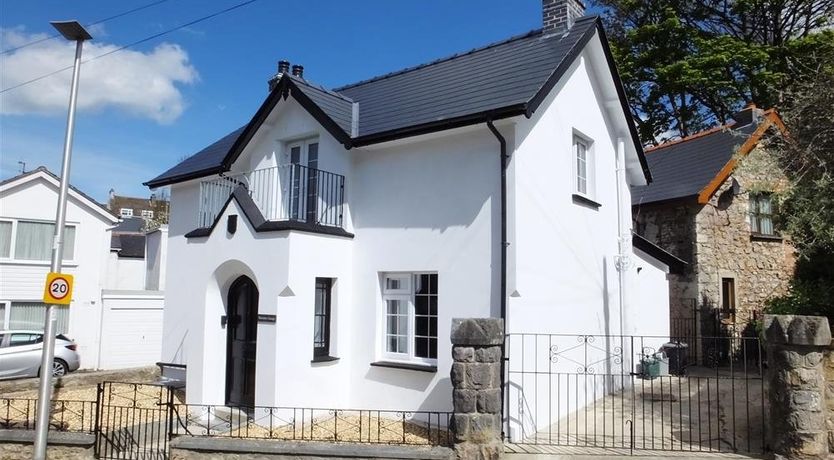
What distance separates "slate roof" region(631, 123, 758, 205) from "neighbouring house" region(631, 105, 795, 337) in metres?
0.04

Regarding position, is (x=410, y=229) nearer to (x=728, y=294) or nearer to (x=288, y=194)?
(x=288, y=194)

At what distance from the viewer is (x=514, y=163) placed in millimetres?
8828

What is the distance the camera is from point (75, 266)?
68.1 ft

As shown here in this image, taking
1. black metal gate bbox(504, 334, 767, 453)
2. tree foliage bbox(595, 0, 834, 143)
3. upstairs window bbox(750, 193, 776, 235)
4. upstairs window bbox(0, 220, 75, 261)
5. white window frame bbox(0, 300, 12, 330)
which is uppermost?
tree foliage bbox(595, 0, 834, 143)

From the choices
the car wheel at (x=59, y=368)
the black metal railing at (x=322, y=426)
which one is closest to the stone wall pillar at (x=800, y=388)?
the black metal railing at (x=322, y=426)

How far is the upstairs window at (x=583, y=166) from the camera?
11379 millimetres

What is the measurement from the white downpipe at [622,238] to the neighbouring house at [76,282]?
664 inches

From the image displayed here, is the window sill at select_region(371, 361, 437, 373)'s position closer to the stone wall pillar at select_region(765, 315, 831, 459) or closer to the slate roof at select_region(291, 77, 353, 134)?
the slate roof at select_region(291, 77, 353, 134)

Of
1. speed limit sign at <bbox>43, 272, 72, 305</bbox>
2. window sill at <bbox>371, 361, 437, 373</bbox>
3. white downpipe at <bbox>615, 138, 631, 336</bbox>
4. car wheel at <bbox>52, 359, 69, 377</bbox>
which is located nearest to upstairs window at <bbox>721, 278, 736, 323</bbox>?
white downpipe at <bbox>615, 138, 631, 336</bbox>

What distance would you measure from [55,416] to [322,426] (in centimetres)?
560

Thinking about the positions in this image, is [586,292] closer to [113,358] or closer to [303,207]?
[303,207]

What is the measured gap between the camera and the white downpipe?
12.0 m

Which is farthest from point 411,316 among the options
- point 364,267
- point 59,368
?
point 59,368

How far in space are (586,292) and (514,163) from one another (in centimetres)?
361
